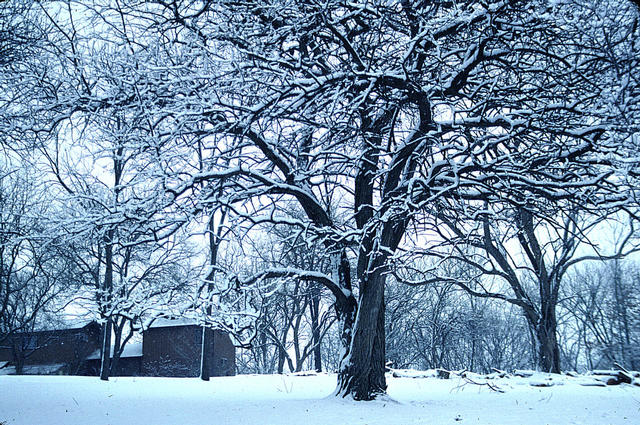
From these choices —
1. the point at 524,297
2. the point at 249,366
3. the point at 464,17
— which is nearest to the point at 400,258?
the point at 464,17

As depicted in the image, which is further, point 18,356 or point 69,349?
point 69,349

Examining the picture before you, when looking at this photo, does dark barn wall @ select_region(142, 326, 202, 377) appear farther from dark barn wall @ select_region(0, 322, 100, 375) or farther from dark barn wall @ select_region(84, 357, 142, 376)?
dark barn wall @ select_region(0, 322, 100, 375)

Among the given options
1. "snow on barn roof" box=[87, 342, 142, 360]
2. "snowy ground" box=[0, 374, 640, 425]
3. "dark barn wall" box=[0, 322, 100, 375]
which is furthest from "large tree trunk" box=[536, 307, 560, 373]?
"snow on barn roof" box=[87, 342, 142, 360]

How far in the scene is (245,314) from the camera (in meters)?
7.53

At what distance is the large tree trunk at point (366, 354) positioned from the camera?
8305mm

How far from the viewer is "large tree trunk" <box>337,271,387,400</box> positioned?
8.30 metres

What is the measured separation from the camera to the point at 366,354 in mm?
8375

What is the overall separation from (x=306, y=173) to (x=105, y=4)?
13.5ft

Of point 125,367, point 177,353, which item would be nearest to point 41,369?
point 125,367

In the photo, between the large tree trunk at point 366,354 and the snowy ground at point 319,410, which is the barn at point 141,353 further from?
the large tree trunk at point 366,354

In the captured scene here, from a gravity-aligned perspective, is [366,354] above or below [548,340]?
below

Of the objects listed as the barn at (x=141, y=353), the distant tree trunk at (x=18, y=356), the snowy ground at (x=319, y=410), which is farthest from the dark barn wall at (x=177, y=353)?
the snowy ground at (x=319, y=410)

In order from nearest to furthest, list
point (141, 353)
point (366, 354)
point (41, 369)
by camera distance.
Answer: point (366, 354)
point (41, 369)
point (141, 353)

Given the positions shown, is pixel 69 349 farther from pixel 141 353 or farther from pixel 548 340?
pixel 548 340
